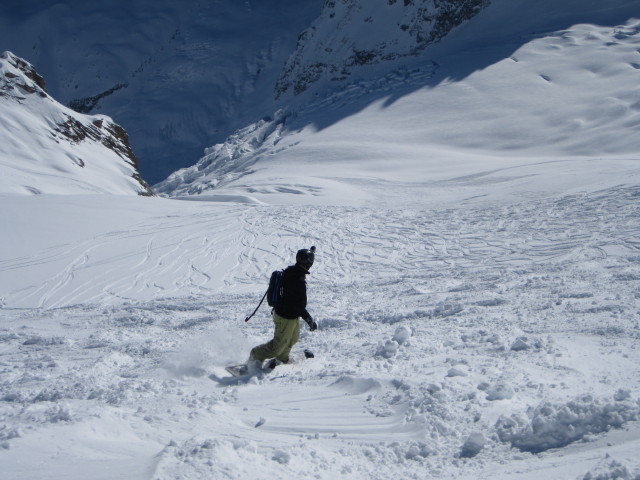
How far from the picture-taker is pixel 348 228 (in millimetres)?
16016

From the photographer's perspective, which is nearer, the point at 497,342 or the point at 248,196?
the point at 497,342

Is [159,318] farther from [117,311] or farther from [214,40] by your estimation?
[214,40]

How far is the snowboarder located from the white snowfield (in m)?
0.25

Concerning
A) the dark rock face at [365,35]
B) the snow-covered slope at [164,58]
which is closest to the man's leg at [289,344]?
the dark rock face at [365,35]

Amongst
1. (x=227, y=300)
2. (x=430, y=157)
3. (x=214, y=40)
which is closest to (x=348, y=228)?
(x=227, y=300)

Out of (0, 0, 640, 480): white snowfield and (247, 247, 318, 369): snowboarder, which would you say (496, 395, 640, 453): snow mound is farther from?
(247, 247, 318, 369): snowboarder

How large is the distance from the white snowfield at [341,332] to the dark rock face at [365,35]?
33248mm

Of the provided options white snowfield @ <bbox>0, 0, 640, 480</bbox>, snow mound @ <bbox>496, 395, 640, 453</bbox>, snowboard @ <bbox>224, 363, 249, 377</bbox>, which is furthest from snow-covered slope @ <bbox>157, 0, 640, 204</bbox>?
snow mound @ <bbox>496, 395, 640, 453</bbox>

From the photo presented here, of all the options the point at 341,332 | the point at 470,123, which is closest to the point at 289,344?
the point at 341,332

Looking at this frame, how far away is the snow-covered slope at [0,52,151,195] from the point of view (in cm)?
2742

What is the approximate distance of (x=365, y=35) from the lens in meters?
56.8

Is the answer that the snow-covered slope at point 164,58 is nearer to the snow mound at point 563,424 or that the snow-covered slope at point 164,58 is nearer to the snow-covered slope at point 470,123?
the snow-covered slope at point 470,123

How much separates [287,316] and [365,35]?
5498 cm

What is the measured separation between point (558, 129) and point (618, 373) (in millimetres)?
32094
